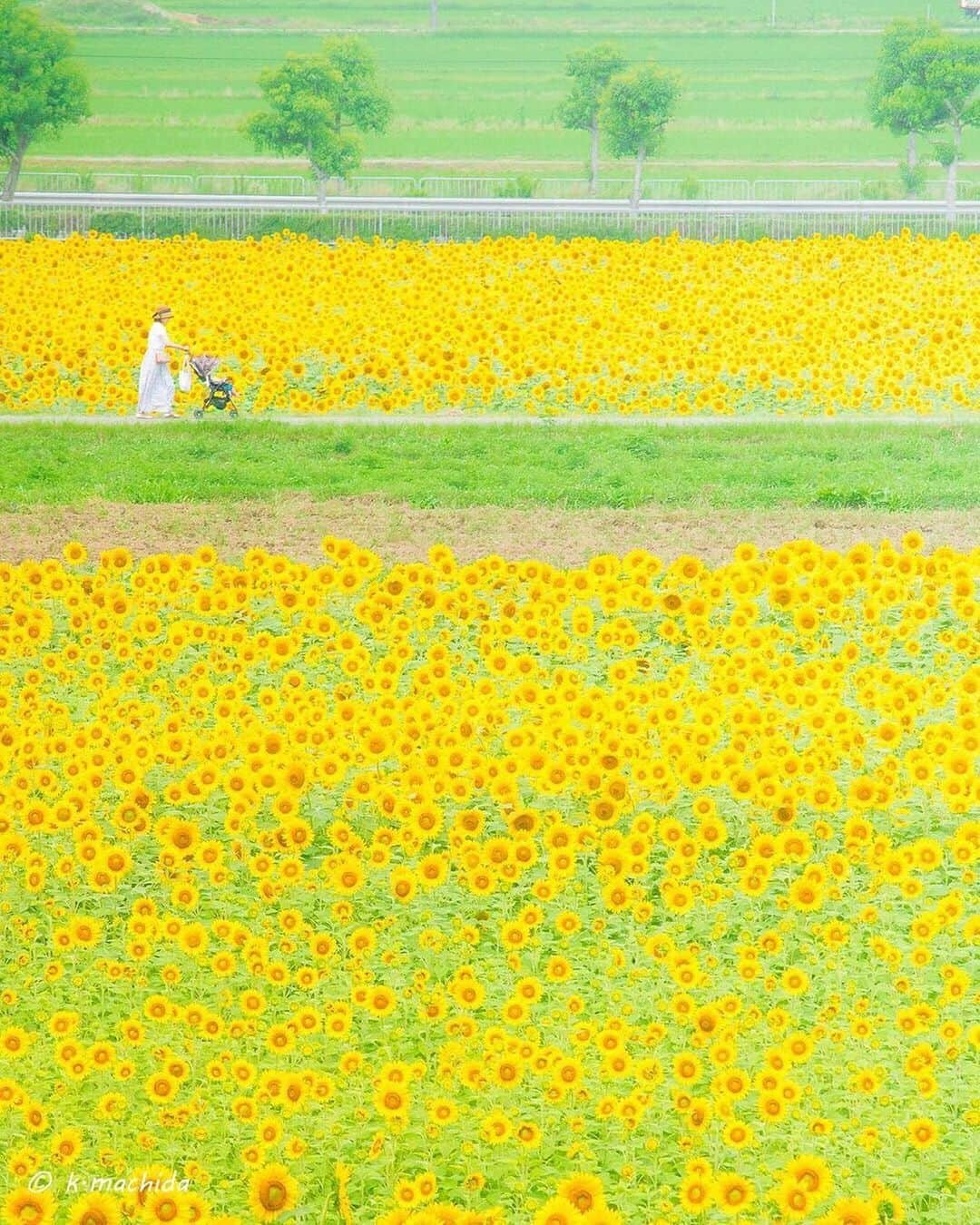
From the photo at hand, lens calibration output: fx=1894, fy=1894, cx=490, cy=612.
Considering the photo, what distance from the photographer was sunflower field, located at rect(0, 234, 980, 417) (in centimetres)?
1997

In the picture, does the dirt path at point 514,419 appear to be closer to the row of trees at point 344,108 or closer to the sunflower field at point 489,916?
the sunflower field at point 489,916

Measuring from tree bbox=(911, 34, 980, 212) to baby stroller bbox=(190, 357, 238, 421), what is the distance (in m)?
39.1

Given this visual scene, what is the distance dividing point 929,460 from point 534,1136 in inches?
475

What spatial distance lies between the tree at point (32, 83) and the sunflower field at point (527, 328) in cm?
2626

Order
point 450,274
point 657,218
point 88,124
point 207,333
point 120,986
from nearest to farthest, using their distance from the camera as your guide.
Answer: point 120,986 < point 207,333 < point 450,274 < point 657,218 < point 88,124

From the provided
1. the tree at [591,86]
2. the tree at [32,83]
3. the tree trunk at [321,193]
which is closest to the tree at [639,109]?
the tree at [591,86]

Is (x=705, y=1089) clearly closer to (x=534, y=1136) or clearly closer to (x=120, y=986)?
(x=534, y=1136)

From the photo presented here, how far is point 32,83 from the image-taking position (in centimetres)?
5231

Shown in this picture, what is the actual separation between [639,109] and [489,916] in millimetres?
51154

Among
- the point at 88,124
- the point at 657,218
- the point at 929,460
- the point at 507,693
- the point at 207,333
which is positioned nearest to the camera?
the point at 507,693

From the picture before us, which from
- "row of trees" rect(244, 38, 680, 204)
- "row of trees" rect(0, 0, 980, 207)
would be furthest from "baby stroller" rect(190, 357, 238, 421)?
"row of trees" rect(0, 0, 980, 207)

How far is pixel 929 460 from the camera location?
1648 centimetres

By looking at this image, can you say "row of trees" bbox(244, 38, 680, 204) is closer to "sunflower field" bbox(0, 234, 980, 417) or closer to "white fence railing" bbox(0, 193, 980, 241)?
"white fence railing" bbox(0, 193, 980, 241)

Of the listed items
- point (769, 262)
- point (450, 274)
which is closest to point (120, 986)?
point (450, 274)
